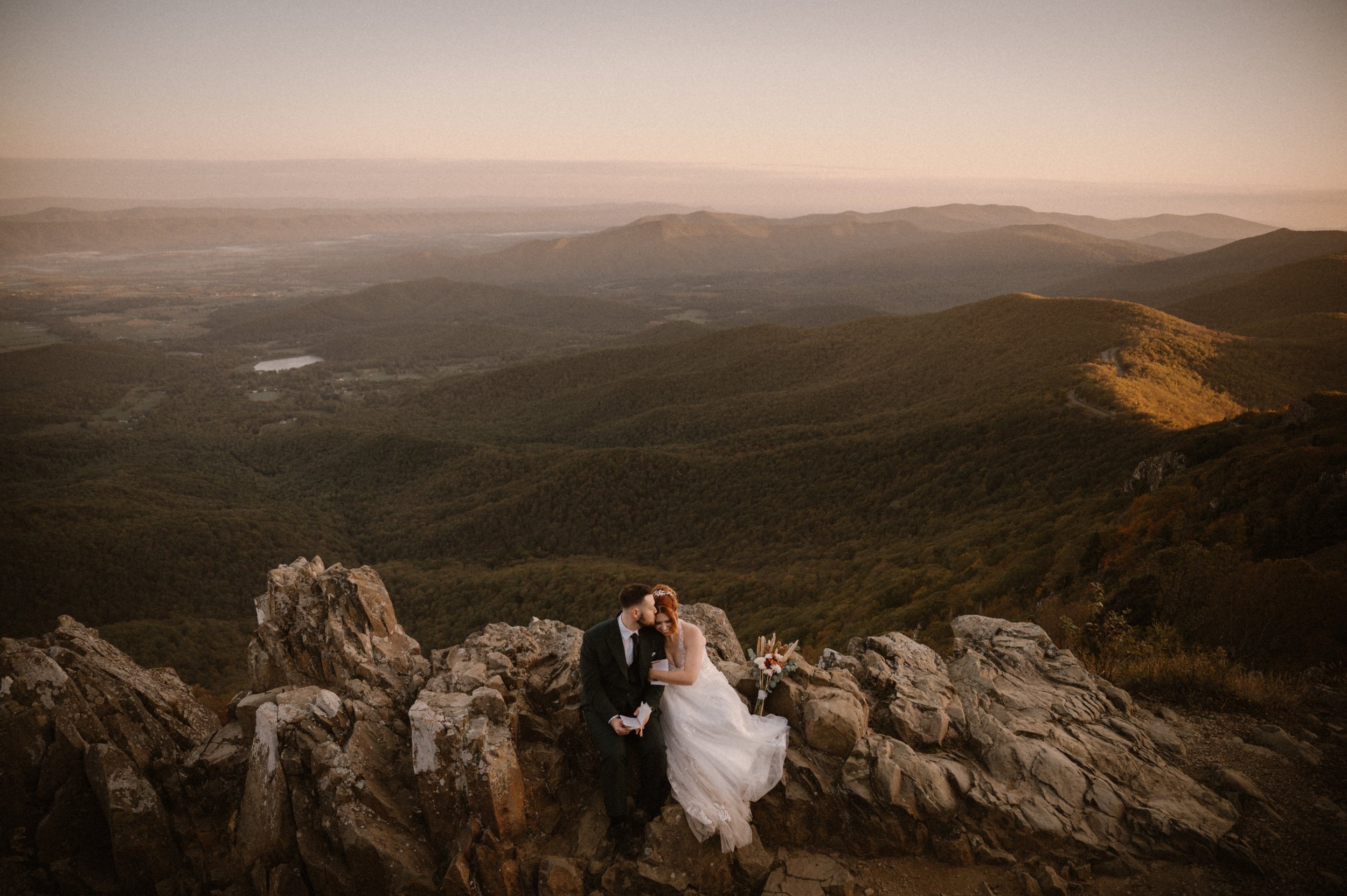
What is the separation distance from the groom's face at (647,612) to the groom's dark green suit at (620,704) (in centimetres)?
20

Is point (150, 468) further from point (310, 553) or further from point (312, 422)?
point (310, 553)

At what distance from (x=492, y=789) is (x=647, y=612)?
326cm

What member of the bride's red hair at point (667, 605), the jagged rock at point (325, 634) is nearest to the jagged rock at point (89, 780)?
the jagged rock at point (325, 634)

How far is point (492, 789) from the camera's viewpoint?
818 cm

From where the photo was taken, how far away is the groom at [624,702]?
838 cm

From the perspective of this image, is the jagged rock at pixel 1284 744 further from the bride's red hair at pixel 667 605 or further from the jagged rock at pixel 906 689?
the bride's red hair at pixel 667 605

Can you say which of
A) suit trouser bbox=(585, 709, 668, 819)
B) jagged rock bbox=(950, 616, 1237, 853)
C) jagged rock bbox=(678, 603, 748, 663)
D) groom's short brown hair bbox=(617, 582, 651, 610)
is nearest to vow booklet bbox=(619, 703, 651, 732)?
suit trouser bbox=(585, 709, 668, 819)

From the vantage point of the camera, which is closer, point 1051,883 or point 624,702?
point 1051,883

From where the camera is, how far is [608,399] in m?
104

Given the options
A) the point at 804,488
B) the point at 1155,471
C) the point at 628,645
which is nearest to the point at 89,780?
the point at 628,645

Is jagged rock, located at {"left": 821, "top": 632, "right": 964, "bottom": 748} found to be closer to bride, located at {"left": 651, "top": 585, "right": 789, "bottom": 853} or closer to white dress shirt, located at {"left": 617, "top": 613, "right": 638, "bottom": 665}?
bride, located at {"left": 651, "top": 585, "right": 789, "bottom": 853}

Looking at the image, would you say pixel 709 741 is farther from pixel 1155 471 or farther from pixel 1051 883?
pixel 1155 471

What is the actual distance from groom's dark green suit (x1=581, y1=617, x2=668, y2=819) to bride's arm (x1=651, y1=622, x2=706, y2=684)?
32cm

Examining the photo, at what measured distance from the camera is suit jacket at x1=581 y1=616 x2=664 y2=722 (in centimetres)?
890
